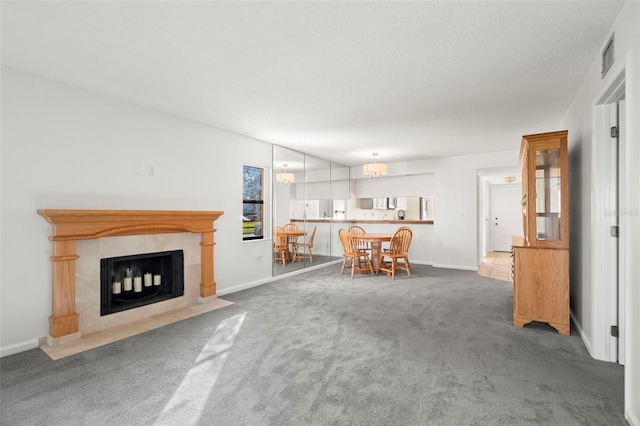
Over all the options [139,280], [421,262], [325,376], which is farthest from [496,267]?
[139,280]

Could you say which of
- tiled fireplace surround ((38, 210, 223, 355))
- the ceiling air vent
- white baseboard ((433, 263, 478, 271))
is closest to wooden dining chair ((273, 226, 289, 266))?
tiled fireplace surround ((38, 210, 223, 355))

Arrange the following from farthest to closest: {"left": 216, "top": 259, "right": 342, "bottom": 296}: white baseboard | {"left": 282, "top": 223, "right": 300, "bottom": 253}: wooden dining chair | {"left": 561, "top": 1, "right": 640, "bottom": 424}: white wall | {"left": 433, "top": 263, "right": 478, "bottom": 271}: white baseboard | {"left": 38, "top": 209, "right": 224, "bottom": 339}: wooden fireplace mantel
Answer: {"left": 433, "top": 263, "right": 478, "bottom": 271}: white baseboard, {"left": 282, "top": 223, "right": 300, "bottom": 253}: wooden dining chair, {"left": 216, "top": 259, "right": 342, "bottom": 296}: white baseboard, {"left": 38, "top": 209, "right": 224, "bottom": 339}: wooden fireplace mantel, {"left": 561, "top": 1, "right": 640, "bottom": 424}: white wall

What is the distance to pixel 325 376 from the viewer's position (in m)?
2.18

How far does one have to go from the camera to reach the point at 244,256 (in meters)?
4.83

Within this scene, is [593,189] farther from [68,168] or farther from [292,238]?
[68,168]

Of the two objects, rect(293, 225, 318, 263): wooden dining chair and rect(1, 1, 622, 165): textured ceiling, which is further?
rect(293, 225, 318, 263): wooden dining chair

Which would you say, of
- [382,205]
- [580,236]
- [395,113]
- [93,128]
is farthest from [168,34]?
[382,205]

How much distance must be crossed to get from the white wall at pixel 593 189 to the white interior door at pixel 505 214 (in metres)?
5.78

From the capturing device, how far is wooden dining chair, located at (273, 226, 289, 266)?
5.43m

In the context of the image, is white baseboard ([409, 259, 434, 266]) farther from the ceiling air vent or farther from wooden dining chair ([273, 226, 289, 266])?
the ceiling air vent

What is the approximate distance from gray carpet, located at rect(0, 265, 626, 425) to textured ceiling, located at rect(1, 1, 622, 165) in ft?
7.85

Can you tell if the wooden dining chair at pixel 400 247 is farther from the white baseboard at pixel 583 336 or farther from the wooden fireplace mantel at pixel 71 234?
the wooden fireplace mantel at pixel 71 234

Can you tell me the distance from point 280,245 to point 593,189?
4.30 meters

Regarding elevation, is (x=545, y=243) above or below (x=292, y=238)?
above
